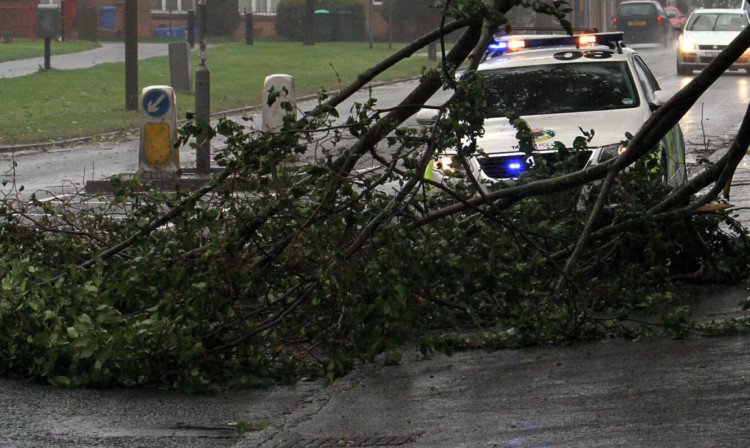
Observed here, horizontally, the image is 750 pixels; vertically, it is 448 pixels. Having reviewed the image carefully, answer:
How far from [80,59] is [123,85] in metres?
7.32

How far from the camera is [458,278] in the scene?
6.41 meters

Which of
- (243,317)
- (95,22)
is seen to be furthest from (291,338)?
(95,22)

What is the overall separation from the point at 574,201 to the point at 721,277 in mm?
1134

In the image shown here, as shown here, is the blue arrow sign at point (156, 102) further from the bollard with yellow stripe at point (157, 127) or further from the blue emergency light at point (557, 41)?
the blue emergency light at point (557, 41)

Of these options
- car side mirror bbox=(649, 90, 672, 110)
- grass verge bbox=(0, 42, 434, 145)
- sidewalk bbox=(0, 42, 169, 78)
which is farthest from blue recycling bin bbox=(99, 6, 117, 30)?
car side mirror bbox=(649, 90, 672, 110)

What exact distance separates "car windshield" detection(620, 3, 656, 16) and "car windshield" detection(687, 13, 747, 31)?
14.8m

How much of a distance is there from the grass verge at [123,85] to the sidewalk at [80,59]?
38.8 inches

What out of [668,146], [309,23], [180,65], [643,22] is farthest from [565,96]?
[643,22]

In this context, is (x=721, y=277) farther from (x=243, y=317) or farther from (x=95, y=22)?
(x=95, y=22)

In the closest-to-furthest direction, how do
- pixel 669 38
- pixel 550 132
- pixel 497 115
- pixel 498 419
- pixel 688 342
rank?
pixel 498 419 → pixel 688 342 → pixel 550 132 → pixel 497 115 → pixel 669 38

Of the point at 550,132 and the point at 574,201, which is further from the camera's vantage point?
the point at 550,132

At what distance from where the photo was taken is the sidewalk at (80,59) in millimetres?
28906

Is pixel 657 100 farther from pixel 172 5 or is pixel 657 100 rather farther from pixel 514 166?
pixel 172 5

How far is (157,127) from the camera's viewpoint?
49.3 feet
